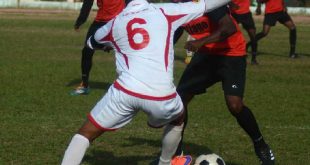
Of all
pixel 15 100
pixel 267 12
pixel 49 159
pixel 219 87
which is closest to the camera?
pixel 49 159

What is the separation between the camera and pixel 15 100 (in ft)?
37.3

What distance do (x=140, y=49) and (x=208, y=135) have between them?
10.6ft

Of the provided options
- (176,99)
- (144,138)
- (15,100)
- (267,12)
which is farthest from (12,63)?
(176,99)

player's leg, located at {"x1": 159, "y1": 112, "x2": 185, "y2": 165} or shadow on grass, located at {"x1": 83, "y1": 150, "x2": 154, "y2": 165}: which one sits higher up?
player's leg, located at {"x1": 159, "y1": 112, "x2": 185, "y2": 165}

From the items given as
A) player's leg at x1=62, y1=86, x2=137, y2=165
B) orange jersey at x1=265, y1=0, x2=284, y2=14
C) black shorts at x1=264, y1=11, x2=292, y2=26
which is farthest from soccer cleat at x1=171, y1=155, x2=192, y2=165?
black shorts at x1=264, y1=11, x2=292, y2=26

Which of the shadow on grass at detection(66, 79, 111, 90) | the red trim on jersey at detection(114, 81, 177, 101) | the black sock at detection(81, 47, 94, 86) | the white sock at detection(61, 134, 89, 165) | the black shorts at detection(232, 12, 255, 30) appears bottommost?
the shadow on grass at detection(66, 79, 111, 90)

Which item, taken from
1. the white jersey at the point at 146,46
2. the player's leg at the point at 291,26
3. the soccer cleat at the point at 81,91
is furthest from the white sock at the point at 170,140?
the player's leg at the point at 291,26

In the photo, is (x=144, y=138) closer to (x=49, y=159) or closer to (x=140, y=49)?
(x=49, y=159)

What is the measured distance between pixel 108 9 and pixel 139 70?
653 cm

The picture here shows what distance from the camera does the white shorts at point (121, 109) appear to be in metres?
5.97

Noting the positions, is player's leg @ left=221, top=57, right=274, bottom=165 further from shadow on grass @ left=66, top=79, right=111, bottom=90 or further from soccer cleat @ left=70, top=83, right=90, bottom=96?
shadow on grass @ left=66, top=79, right=111, bottom=90

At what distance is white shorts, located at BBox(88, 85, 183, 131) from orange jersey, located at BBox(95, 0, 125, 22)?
639cm

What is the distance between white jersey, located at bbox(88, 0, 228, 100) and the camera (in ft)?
19.6

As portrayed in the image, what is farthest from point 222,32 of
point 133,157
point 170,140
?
point 133,157
